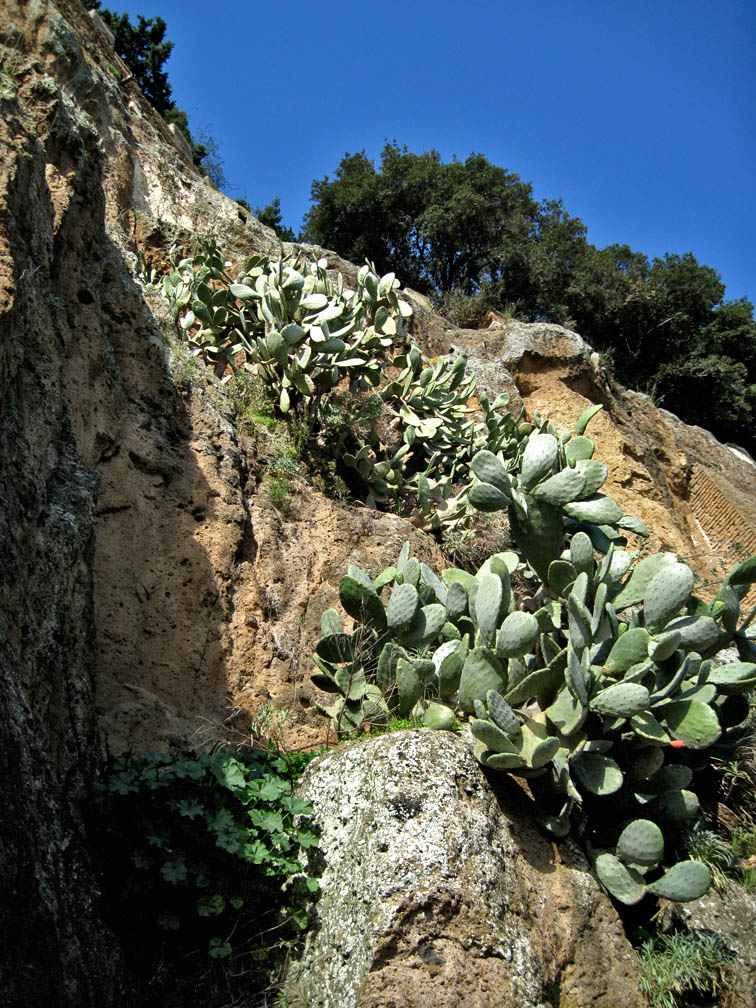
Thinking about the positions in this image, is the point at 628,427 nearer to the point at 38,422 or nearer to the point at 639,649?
the point at 639,649

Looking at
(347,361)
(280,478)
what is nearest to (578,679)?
(280,478)

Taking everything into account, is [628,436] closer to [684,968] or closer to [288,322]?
[288,322]

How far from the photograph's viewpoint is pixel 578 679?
4.00m

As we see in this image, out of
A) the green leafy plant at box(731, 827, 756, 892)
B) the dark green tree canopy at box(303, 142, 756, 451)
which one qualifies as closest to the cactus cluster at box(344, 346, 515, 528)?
the green leafy plant at box(731, 827, 756, 892)

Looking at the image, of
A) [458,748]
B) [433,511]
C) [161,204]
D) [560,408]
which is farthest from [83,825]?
[560,408]

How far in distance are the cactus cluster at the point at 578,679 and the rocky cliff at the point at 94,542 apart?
68 centimetres

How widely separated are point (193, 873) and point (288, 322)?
469cm

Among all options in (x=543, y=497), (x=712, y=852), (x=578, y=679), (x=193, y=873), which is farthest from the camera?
(x=543, y=497)

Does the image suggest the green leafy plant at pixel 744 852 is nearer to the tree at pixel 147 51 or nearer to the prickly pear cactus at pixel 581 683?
the prickly pear cactus at pixel 581 683

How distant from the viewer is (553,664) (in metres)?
4.28

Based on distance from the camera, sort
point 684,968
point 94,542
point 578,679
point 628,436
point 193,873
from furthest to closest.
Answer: point 628,436 < point 94,542 < point 578,679 < point 684,968 < point 193,873

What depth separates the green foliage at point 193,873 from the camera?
325 cm

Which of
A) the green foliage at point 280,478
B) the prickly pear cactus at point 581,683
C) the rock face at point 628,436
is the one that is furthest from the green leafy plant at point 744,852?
the rock face at point 628,436

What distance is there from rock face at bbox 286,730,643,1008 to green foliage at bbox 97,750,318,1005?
238 mm
